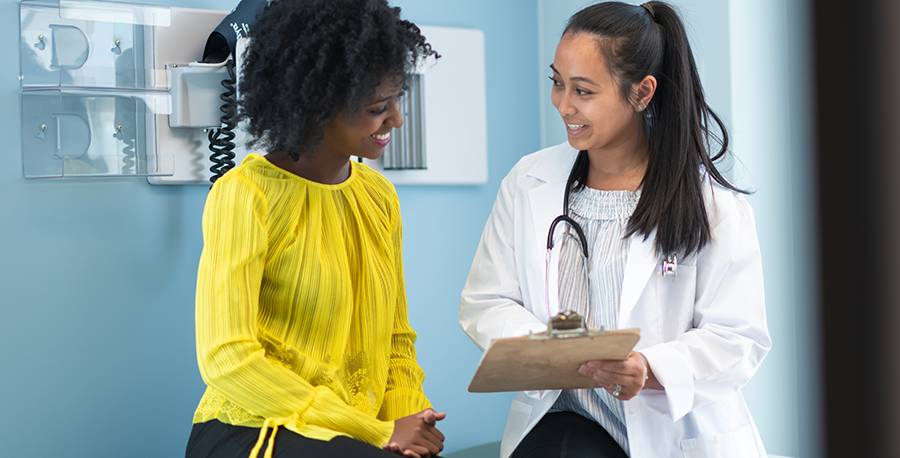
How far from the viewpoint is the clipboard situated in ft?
3.02

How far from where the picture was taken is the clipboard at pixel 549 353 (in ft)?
3.02

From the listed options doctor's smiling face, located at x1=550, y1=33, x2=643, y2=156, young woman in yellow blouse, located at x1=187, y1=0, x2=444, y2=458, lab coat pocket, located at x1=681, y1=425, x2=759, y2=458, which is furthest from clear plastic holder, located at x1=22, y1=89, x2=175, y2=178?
lab coat pocket, located at x1=681, y1=425, x2=759, y2=458

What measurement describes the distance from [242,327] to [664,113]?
0.87 metres

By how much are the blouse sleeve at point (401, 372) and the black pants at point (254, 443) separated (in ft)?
0.76

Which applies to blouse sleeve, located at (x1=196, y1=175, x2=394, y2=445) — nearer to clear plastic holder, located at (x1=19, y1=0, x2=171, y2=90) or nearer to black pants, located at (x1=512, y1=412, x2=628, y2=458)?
black pants, located at (x1=512, y1=412, x2=628, y2=458)

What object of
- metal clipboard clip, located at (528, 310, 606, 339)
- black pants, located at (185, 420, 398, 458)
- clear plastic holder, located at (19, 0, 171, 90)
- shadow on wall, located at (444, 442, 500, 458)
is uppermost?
clear plastic holder, located at (19, 0, 171, 90)

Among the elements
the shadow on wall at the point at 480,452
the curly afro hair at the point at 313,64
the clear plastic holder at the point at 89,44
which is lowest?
the shadow on wall at the point at 480,452

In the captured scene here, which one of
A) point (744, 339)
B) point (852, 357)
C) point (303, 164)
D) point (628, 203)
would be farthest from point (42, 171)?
point (852, 357)

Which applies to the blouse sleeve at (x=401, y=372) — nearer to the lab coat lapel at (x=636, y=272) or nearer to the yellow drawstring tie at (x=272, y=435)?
the yellow drawstring tie at (x=272, y=435)

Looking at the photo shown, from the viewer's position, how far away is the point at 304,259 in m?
1.10

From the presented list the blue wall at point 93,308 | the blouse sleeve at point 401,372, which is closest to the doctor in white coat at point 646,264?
the blouse sleeve at point 401,372

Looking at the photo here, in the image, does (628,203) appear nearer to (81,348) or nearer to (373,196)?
(373,196)

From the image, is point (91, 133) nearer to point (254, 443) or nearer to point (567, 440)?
point (254, 443)

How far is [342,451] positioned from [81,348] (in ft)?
2.45
